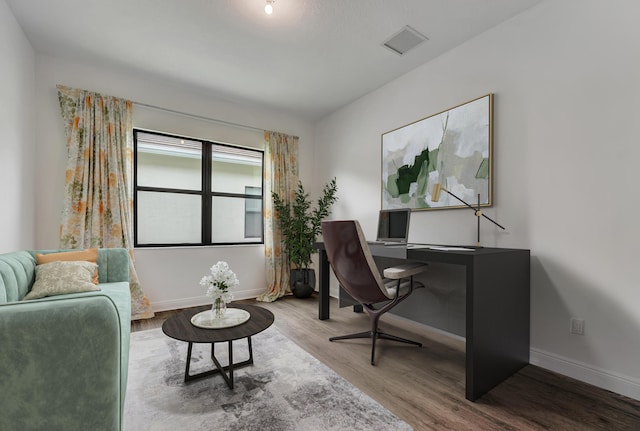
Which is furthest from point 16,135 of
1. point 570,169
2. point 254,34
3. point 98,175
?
point 570,169

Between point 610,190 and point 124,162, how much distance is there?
4.15 metres

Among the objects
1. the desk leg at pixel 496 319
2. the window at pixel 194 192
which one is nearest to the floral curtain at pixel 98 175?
the window at pixel 194 192

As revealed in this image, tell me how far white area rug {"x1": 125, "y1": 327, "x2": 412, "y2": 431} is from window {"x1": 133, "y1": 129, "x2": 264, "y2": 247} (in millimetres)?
1706

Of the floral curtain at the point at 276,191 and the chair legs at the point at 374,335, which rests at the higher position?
the floral curtain at the point at 276,191

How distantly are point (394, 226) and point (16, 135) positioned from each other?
3.33 m

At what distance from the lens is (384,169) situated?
3.38 metres

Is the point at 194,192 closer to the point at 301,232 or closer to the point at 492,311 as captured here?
the point at 301,232

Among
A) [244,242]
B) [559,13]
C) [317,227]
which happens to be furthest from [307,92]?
[559,13]

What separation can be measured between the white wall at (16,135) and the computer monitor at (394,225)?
3.10 m

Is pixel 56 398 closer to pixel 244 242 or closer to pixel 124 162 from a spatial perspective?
pixel 124 162

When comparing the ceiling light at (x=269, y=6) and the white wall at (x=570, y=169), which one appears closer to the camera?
the white wall at (x=570, y=169)

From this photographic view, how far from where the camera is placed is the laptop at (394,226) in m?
2.75

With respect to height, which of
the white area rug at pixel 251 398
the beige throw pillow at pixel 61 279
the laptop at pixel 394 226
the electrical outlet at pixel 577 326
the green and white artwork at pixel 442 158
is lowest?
the white area rug at pixel 251 398

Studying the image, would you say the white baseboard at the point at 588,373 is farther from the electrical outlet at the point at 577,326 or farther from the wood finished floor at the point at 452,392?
the electrical outlet at the point at 577,326
